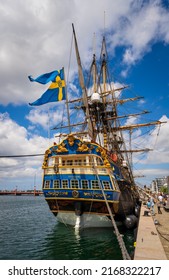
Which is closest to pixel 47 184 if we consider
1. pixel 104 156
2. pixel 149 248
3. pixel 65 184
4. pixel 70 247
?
pixel 65 184

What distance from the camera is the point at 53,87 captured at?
56.3ft

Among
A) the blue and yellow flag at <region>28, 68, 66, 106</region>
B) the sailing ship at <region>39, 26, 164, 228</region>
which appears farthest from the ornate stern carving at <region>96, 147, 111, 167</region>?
the blue and yellow flag at <region>28, 68, 66, 106</region>

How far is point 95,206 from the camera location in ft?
58.4

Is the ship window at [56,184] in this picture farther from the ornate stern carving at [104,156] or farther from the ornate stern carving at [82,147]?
the ornate stern carving at [104,156]

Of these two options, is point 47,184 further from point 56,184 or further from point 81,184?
point 81,184

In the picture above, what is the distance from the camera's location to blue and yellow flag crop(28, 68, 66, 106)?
16.6 metres

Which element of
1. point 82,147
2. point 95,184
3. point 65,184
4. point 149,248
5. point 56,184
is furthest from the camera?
point 56,184

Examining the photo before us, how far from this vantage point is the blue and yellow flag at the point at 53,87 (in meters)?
16.6

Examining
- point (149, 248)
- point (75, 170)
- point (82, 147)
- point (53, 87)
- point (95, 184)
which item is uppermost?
point (53, 87)

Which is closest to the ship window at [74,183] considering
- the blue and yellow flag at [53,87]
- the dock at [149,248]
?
the blue and yellow flag at [53,87]

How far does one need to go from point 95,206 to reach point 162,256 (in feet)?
33.8

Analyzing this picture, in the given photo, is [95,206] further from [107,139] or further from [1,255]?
[107,139]

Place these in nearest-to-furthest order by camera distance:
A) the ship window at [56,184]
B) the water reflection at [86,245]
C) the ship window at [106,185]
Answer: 1. the water reflection at [86,245]
2. the ship window at [106,185]
3. the ship window at [56,184]
